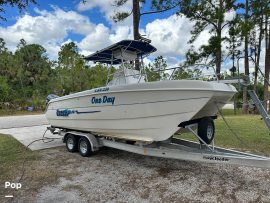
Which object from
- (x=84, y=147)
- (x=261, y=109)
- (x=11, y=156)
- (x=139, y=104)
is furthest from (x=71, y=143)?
(x=261, y=109)

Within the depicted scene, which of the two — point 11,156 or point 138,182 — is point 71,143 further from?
point 138,182

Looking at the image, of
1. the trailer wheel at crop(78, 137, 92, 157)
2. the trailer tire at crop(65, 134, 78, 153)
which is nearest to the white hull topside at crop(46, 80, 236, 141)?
the trailer wheel at crop(78, 137, 92, 157)

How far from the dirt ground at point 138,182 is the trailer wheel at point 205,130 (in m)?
0.68

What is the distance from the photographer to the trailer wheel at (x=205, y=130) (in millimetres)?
5145

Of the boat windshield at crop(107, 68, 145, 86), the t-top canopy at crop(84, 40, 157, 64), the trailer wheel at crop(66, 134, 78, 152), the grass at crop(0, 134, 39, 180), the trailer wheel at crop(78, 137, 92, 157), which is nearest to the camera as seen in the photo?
the grass at crop(0, 134, 39, 180)

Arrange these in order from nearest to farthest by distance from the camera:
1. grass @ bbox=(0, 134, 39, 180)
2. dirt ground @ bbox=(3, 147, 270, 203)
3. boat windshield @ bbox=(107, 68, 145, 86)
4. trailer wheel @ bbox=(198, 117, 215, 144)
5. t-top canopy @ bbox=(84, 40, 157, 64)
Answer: dirt ground @ bbox=(3, 147, 270, 203) → trailer wheel @ bbox=(198, 117, 215, 144) → grass @ bbox=(0, 134, 39, 180) → boat windshield @ bbox=(107, 68, 145, 86) → t-top canopy @ bbox=(84, 40, 157, 64)

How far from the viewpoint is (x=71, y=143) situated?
7.35 metres

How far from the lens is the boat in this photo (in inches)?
188

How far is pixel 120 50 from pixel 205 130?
2.88 meters

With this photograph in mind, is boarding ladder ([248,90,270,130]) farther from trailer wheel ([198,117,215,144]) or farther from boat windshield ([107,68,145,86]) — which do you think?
boat windshield ([107,68,145,86])

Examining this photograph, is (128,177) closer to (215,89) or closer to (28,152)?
(215,89)

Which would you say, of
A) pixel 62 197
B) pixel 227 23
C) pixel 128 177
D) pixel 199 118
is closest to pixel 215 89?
pixel 199 118

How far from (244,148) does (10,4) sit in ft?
20.7

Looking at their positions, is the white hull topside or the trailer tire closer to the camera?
the white hull topside
